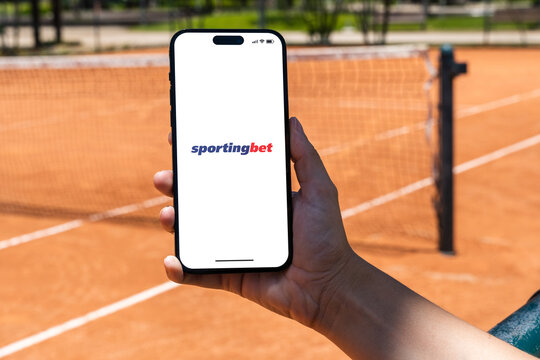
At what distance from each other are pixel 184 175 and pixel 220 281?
288mm

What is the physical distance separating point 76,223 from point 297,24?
3005 centimetres

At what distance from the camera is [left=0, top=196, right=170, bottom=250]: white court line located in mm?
6926

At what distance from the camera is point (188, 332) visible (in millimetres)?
4969

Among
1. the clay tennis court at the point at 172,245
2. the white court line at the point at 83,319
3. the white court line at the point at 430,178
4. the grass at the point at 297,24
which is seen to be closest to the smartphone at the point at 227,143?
the clay tennis court at the point at 172,245

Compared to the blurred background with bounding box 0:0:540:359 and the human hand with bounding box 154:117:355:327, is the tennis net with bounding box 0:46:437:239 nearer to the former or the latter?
the blurred background with bounding box 0:0:540:359

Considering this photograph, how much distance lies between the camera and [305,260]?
1.72m

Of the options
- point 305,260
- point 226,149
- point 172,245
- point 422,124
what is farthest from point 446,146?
point 422,124

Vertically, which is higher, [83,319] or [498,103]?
[498,103]

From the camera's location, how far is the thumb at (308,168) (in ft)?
5.73

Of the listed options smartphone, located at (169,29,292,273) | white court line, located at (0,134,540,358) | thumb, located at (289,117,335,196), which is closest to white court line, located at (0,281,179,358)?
white court line, located at (0,134,540,358)

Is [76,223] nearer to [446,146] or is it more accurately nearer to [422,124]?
[446,146]

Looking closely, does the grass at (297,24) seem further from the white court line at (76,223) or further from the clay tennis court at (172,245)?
the white court line at (76,223)

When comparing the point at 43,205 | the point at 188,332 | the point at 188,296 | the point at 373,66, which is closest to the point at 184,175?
the point at 188,332

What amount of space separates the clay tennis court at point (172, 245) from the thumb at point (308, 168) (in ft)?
10.0
